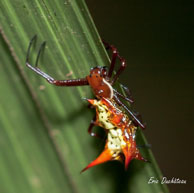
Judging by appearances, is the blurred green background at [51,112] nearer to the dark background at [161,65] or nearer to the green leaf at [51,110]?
the green leaf at [51,110]

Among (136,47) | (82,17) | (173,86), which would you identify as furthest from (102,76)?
(173,86)

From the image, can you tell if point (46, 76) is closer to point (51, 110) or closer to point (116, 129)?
point (51, 110)

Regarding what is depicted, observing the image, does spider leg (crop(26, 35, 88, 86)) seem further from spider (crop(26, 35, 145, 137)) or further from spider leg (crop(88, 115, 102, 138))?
spider leg (crop(88, 115, 102, 138))

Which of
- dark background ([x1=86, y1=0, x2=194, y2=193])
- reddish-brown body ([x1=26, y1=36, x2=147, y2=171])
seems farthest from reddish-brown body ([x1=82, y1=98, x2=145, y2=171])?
dark background ([x1=86, y1=0, x2=194, y2=193])

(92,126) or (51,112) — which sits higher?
(51,112)

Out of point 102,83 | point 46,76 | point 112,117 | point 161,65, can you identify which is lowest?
point 161,65

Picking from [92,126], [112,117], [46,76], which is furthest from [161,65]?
[46,76]
